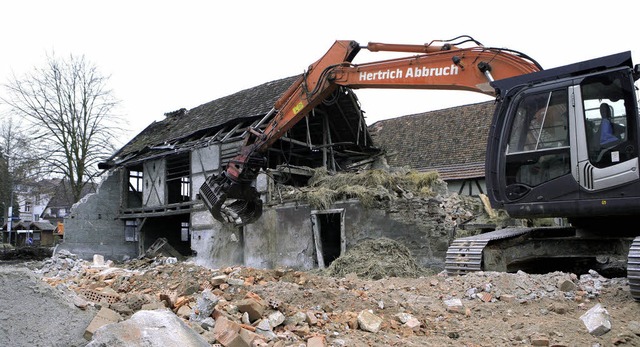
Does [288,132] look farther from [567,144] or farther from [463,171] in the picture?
[567,144]

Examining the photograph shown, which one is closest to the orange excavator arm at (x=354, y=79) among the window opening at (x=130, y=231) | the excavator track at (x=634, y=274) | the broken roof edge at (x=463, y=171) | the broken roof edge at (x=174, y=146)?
the excavator track at (x=634, y=274)

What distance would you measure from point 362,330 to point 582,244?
4.24 metres

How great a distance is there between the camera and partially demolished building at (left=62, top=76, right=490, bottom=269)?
42.3 ft

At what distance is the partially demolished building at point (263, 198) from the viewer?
12.9 meters

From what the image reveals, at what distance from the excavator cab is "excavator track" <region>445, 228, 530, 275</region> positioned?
78cm

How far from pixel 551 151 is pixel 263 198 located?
10058mm

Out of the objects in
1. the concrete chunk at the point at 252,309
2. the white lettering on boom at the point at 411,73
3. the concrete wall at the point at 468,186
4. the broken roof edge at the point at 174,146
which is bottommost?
the concrete chunk at the point at 252,309

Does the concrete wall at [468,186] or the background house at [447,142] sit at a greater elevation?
the background house at [447,142]

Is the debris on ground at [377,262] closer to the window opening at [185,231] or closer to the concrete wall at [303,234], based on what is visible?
the concrete wall at [303,234]

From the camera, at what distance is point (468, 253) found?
7.41 metres

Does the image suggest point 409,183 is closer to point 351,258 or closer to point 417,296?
point 351,258

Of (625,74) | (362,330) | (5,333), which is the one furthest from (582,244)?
(5,333)

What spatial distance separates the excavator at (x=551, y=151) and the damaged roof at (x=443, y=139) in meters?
13.0

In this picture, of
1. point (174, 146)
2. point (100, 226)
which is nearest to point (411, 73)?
point (174, 146)
